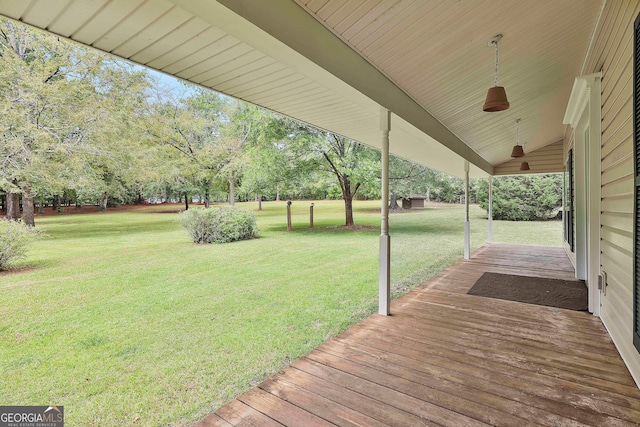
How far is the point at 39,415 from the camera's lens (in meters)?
1.97

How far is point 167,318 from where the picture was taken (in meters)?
3.55

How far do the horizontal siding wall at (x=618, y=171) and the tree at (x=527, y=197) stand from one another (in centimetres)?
1604

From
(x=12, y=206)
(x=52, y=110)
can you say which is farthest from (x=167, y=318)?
(x=12, y=206)

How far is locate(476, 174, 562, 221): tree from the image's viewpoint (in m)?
16.5

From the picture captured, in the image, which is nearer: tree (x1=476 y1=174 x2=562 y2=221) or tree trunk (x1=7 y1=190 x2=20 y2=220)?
tree trunk (x1=7 y1=190 x2=20 y2=220)

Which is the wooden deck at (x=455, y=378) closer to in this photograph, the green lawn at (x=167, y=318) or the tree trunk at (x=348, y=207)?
the green lawn at (x=167, y=318)

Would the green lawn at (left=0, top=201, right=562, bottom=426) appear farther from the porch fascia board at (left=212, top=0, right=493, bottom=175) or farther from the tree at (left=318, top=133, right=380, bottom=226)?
the tree at (left=318, top=133, right=380, bottom=226)

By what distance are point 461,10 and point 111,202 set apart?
25.6m

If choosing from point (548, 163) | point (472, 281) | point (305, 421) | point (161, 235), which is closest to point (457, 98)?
point (472, 281)

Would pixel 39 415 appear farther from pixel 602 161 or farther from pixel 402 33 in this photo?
pixel 602 161

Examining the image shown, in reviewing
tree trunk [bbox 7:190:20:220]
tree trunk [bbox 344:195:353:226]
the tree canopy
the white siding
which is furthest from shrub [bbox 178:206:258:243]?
the white siding

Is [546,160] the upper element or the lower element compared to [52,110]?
lower

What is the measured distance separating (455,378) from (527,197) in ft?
60.1

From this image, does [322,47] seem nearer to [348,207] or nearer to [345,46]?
[345,46]
